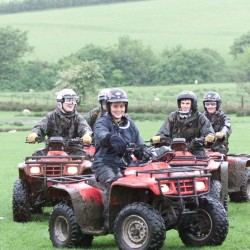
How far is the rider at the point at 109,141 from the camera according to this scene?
11.5 meters

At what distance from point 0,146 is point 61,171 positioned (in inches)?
1056

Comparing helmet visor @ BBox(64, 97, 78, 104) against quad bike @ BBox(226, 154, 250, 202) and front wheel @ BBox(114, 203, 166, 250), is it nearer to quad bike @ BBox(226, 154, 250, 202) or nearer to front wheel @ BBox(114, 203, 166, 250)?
quad bike @ BBox(226, 154, 250, 202)

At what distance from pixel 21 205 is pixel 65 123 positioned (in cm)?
214

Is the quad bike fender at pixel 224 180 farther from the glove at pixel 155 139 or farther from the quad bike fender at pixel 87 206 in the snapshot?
the quad bike fender at pixel 87 206

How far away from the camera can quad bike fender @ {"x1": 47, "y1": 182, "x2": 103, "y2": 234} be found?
11.6 meters

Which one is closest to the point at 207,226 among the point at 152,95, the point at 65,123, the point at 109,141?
the point at 109,141

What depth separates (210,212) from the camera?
37.0ft

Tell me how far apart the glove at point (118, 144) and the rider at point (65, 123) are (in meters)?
4.56

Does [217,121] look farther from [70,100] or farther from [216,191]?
[216,191]

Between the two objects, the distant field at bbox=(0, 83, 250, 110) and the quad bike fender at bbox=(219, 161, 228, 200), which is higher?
the distant field at bbox=(0, 83, 250, 110)

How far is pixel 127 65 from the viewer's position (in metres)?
127

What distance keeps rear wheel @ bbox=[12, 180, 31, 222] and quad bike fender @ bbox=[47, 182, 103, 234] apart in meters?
2.94

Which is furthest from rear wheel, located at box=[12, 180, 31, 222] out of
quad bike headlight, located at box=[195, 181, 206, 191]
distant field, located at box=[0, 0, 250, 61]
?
distant field, located at box=[0, 0, 250, 61]

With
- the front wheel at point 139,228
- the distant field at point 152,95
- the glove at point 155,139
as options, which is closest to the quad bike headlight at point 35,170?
the glove at point 155,139
